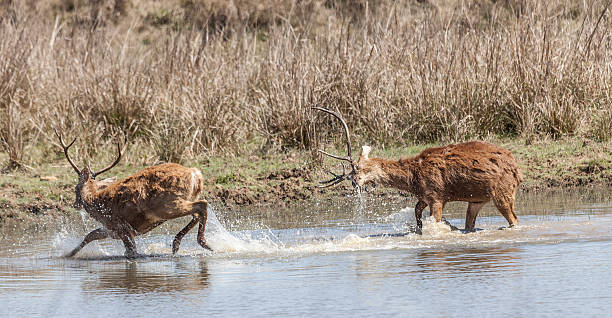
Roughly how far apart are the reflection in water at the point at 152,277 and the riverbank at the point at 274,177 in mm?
3743

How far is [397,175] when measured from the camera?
10406 mm

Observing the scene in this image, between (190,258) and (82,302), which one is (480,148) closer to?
(190,258)

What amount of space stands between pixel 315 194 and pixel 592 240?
505cm

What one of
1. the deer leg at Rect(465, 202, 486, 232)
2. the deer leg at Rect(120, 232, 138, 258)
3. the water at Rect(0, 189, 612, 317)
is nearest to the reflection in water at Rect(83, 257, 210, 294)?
the water at Rect(0, 189, 612, 317)

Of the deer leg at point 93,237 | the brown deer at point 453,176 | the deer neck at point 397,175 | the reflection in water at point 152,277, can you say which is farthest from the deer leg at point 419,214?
the deer leg at point 93,237

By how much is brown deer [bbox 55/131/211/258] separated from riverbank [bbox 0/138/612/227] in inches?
112

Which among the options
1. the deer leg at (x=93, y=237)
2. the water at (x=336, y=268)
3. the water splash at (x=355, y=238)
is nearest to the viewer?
the water at (x=336, y=268)

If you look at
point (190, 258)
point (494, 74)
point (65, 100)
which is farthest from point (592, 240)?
point (65, 100)

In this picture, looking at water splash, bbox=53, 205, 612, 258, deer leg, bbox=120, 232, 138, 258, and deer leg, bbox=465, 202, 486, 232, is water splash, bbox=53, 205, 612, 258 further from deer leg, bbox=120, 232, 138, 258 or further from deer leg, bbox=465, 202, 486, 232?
deer leg, bbox=120, 232, 138, 258

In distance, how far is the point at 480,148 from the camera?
10.4m

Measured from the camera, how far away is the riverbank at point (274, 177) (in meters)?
13.1

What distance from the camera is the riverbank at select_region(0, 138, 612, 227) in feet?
42.8

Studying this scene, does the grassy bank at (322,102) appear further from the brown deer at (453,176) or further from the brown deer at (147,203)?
the brown deer at (147,203)

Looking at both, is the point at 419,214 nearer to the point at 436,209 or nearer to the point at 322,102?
the point at 436,209
